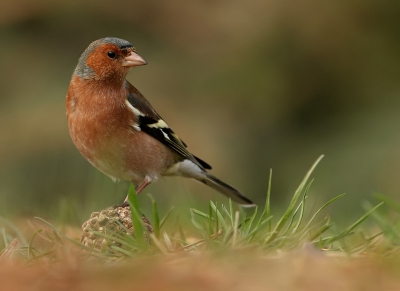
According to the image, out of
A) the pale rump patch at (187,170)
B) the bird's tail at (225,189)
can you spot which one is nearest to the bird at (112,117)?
the pale rump patch at (187,170)

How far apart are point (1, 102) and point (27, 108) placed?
0.47 m

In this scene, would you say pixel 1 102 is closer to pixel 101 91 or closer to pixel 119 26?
pixel 119 26

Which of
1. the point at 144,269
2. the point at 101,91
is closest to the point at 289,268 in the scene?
the point at 144,269

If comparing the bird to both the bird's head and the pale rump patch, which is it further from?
the pale rump patch

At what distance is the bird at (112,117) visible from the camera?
16.5ft

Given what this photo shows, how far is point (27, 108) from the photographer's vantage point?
899cm

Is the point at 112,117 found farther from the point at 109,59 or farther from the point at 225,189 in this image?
the point at 225,189

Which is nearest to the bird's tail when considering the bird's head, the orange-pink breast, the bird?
the bird

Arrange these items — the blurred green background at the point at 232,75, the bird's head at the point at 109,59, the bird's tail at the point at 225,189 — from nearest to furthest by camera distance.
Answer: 1. the bird's head at the point at 109,59
2. the bird's tail at the point at 225,189
3. the blurred green background at the point at 232,75

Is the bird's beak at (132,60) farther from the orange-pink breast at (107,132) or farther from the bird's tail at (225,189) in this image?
the bird's tail at (225,189)

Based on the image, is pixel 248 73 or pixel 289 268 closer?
pixel 289 268

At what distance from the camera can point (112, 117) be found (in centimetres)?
509

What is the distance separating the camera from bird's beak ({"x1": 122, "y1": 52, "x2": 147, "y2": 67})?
5059mm

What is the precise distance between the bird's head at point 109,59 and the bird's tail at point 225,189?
1292 mm
